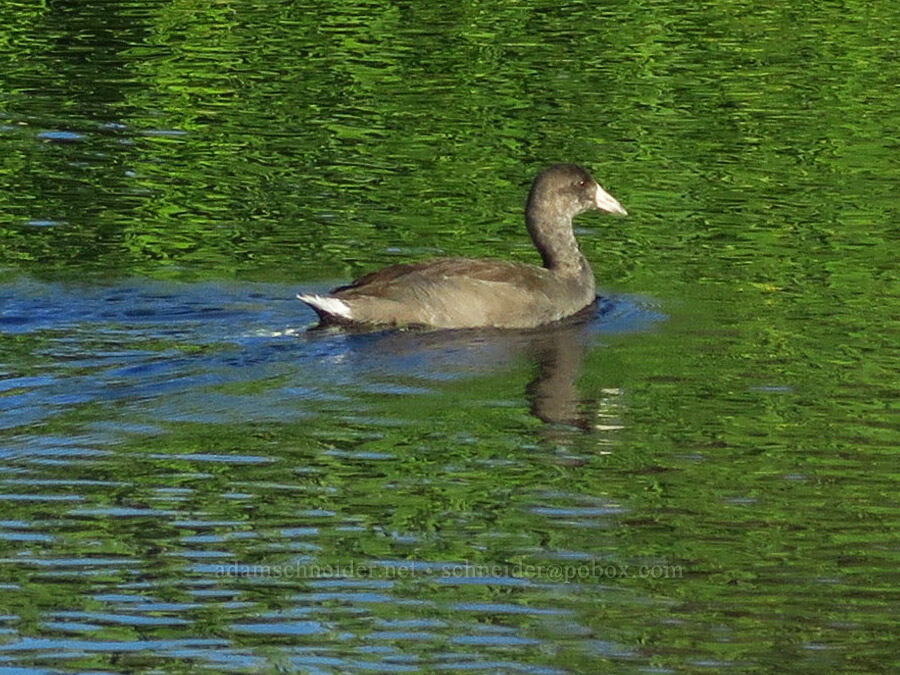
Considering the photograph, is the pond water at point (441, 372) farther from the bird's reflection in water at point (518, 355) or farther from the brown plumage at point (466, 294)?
the brown plumage at point (466, 294)

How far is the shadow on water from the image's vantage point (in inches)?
411

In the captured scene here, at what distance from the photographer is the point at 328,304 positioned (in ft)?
38.7

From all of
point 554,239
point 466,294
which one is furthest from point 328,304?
point 554,239

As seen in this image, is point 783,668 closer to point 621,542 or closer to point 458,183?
point 621,542

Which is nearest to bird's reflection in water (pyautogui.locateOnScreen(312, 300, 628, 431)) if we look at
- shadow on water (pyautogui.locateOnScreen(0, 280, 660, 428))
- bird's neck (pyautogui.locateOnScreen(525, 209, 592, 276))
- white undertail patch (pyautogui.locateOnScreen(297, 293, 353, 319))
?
shadow on water (pyautogui.locateOnScreen(0, 280, 660, 428))

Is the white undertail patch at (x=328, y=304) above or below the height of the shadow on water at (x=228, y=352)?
above

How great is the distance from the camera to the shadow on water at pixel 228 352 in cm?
1044

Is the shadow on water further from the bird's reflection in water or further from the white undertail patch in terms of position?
the white undertail patch

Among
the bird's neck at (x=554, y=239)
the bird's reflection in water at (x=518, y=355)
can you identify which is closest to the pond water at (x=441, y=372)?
the bird's reflection in water at (x=518, y=355)

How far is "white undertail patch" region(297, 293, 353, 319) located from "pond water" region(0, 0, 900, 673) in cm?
17

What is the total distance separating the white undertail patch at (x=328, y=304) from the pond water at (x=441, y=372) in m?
0.17

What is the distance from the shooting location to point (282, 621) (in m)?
7.44

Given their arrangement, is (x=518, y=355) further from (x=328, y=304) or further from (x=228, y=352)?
(x=228, y=352)

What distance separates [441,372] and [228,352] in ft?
3.91
